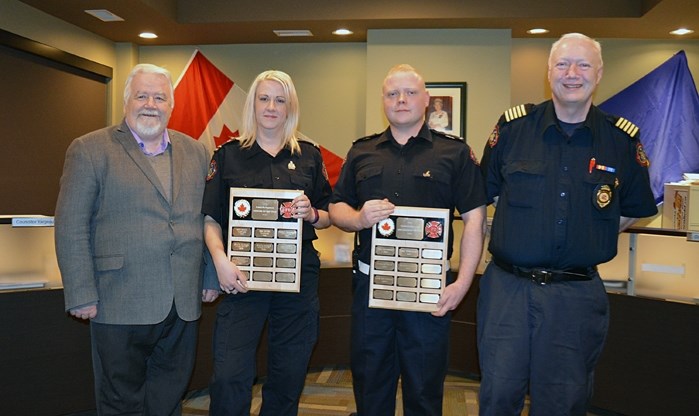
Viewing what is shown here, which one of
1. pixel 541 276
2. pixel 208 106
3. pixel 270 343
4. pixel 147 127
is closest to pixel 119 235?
pixel 147 127

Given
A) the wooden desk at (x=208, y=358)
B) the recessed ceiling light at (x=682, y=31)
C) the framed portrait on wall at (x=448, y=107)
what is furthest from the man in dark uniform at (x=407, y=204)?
the recessed ceiling light at (x=682, y=31)

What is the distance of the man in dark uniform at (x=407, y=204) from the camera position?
2344 mm

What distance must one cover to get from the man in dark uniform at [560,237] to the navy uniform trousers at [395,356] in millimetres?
202

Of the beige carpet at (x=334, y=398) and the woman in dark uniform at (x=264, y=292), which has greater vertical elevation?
the woman in dark uniform at (x=264, y=292)

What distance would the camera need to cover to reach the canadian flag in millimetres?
6535

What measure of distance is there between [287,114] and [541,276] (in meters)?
1.21

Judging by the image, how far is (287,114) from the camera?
2.49 meters

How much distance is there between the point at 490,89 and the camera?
19.6 feet

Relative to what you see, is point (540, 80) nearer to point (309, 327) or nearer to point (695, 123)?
point (695, 123)

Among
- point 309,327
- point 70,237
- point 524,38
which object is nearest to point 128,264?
point 70,237

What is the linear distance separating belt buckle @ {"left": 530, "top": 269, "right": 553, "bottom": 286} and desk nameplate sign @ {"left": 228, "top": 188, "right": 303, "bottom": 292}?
91cm

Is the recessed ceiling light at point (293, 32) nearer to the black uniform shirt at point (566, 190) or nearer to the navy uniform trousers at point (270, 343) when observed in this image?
the navy uniform trousers at point (270, 343)

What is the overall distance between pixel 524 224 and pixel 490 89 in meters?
4.09

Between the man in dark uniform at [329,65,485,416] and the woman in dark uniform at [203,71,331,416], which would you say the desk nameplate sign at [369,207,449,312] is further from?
the woman in dark uniform at [203,71,331,416]
